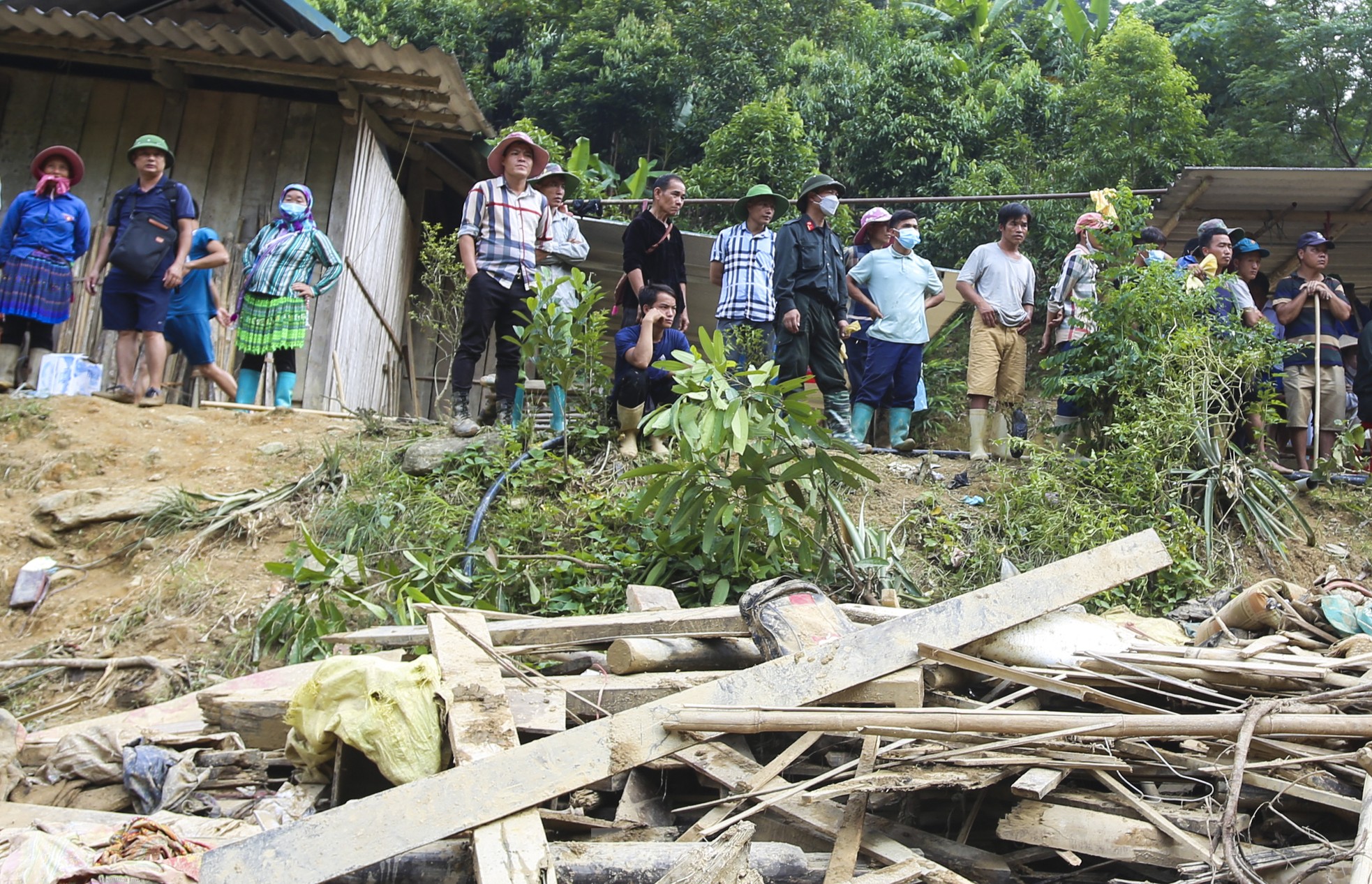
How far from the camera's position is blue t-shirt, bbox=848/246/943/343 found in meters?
6.98

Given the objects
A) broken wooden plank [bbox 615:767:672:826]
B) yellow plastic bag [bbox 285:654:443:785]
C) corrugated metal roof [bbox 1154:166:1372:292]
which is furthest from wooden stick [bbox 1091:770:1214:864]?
corrugated metal roof [bbox 1154:166:1372:292]

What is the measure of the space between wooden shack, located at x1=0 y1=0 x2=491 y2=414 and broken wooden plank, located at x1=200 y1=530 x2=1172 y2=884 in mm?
6388

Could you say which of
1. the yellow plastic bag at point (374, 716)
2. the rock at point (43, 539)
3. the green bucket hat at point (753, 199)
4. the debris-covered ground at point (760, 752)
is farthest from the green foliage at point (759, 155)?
the yellow plastic bag at point (374, 716)

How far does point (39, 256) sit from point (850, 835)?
22.4 feet

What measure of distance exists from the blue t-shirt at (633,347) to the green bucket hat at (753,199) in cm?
137

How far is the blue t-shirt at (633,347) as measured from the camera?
6141 mm

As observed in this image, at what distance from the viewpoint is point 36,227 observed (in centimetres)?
726

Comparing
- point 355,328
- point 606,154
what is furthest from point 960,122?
point 355,328

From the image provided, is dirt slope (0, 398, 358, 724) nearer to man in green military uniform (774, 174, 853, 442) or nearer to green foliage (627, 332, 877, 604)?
green foliage (627, 332, 877, 604)

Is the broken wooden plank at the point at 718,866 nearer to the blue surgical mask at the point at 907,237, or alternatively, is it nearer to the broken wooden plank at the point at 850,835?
the broken wooden plank at the point at 850,835

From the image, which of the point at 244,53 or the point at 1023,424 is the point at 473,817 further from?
the point at 244,53

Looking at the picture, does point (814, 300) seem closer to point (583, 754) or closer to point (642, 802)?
point (642, 802)

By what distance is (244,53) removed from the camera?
332 inches

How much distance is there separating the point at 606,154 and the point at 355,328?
7401 millimetres
